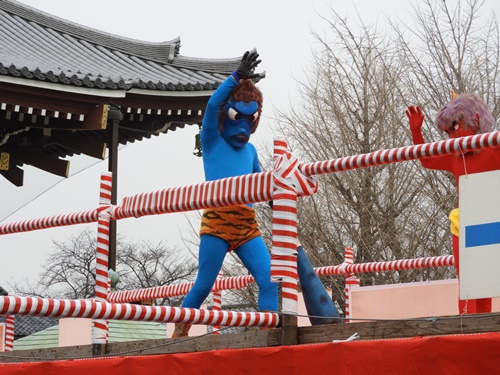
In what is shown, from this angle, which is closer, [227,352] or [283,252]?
[227,352]

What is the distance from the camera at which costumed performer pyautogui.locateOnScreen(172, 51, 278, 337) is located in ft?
18.1

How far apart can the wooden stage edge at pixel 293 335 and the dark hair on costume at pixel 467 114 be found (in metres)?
1.89

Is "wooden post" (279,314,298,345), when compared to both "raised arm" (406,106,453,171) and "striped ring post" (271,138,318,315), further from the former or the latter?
"raised arm" (406,106,453,171)

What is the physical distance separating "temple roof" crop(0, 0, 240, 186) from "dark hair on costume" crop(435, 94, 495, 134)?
629cm

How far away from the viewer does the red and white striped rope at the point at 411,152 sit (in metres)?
3.79

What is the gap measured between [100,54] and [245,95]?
9252 mm

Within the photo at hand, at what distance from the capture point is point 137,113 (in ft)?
40.3

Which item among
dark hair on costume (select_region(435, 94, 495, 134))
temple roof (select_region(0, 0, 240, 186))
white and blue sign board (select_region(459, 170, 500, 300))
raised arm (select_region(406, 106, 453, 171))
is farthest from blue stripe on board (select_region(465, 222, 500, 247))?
temple roof (select_region(0, 0, 240, 186))

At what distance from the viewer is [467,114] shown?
17.6 ft

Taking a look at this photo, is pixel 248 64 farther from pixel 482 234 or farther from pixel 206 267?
pixel 482 234

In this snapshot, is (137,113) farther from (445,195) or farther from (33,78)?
(445,195)

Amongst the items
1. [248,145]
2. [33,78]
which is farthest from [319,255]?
[248,145]

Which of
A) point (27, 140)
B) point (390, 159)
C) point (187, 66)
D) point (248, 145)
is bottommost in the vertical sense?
point (390, 159)

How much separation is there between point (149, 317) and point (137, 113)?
8.50 m
